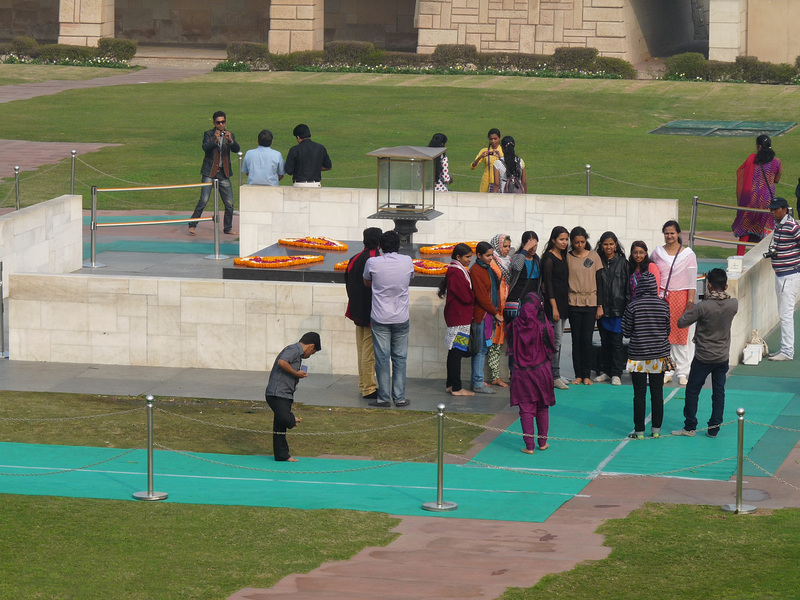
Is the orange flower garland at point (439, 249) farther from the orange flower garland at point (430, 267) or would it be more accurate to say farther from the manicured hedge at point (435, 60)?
the manicured hedge at point (435, 60)

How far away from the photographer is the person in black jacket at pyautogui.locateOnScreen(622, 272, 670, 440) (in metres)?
12.0

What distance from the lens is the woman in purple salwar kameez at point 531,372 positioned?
11.6 metres

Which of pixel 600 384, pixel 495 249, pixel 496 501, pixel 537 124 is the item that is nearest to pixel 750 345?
pixel 600 384

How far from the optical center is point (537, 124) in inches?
1321

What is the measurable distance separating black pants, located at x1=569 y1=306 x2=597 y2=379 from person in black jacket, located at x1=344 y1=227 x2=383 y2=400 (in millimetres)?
2102

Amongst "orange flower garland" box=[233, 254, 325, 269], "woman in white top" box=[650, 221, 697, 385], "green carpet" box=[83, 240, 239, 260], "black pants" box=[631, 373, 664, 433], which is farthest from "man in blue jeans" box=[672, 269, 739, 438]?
"green carpet" box=[83, 240, 239, 260]

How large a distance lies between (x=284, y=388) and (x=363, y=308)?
2187 millimetres

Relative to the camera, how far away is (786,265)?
15.0 meters

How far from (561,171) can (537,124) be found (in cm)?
645

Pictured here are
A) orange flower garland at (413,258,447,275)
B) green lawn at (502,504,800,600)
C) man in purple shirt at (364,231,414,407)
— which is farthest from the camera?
orange flower garland at (413,258,447,275)

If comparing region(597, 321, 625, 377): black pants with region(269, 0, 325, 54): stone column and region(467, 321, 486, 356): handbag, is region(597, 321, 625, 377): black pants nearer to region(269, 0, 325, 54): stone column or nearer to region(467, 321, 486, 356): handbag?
region(467, 321, 486, 356): handbag

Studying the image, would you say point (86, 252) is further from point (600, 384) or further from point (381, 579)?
point (381, 579)

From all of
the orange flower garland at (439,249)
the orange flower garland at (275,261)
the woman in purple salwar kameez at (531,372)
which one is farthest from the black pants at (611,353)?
the orange flower garland at (275,261)

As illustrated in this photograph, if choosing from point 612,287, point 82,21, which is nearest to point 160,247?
point 612,287
